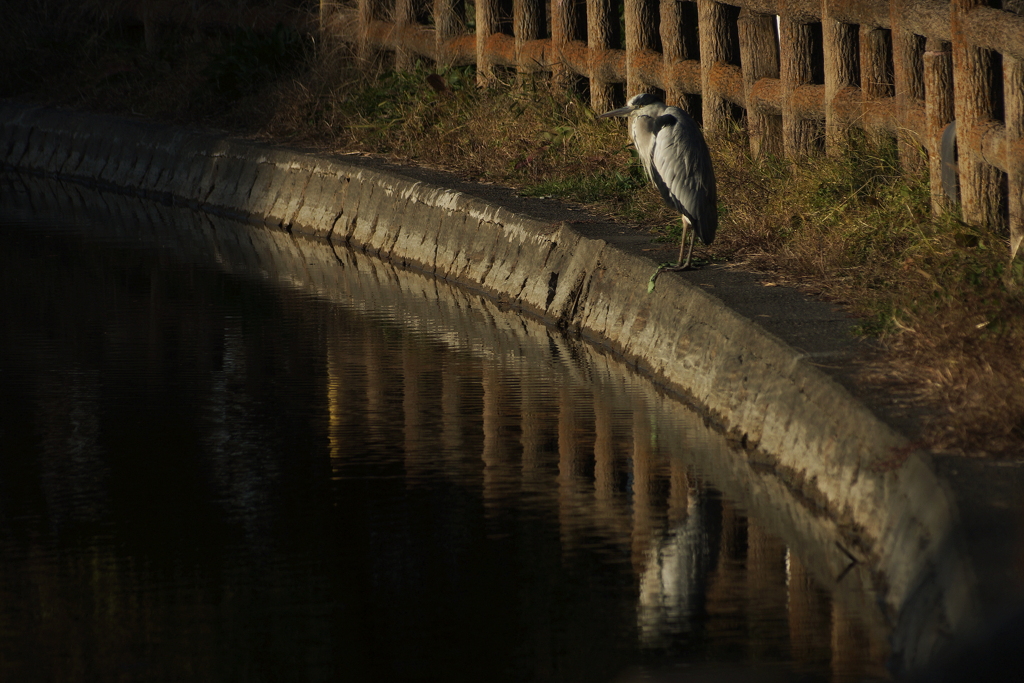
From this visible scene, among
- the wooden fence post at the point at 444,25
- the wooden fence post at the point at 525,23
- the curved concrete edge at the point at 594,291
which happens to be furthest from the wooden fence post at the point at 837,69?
the wooden fence post at the point at 444,25

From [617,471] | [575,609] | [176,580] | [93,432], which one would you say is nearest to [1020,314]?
[617,471]

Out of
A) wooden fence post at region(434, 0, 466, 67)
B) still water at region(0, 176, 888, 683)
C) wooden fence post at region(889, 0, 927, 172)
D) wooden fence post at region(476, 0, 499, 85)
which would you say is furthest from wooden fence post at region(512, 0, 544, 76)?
wooden fence post at region(889, 0, 927, 172)

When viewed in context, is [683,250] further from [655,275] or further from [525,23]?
[525,23]

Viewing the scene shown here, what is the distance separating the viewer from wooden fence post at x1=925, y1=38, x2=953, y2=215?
868 cm

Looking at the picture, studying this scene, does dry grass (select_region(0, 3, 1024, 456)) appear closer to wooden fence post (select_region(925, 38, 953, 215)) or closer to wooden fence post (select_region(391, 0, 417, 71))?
wooden fence post (select_region(925, 38, 953, 215))

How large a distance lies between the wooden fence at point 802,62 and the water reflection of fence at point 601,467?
6.76 feet

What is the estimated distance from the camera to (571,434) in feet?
25.1

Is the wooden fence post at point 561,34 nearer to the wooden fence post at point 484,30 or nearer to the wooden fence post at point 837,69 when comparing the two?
the wooden fence post at point 484,30

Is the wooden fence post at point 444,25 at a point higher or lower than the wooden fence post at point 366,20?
lower

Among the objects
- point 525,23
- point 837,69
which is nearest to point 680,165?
point 837,69

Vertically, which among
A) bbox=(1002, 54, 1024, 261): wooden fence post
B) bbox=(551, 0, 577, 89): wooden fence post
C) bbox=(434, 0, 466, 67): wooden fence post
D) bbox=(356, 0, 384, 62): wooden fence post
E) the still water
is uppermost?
bbox=(356, 0, 384, 62): wooden fence post

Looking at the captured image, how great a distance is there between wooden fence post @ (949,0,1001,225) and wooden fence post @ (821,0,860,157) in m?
1.67

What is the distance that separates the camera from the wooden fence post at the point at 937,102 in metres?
8.68

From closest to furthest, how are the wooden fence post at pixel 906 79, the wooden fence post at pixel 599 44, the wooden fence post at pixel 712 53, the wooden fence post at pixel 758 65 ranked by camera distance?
the wooden fence post at pixel 906 79
the wooden fence post at pixel 758 65
the wooden fence post at pixel 712 53
the wooden fence post at pixel 599 44
